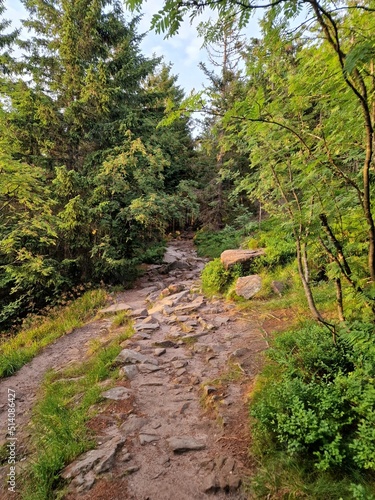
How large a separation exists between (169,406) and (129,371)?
40.0 inches

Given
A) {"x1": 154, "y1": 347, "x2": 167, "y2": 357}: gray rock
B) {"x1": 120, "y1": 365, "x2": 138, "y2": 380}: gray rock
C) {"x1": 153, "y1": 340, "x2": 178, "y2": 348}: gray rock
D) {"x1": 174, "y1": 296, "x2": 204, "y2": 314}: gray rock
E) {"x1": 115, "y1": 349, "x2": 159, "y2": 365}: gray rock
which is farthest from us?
{"x1": 174, "y1": 296, "x2": 204, "y2": 314}: gray rock

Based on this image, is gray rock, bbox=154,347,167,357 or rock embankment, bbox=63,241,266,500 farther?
gray rock, bbox=154,347,167,357

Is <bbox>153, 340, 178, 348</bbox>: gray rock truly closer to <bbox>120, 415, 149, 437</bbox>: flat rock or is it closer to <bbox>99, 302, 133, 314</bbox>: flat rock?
<bbox>120, 415, 149, 437</bbox>: flat rock

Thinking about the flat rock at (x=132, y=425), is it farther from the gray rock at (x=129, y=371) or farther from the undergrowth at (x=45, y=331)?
the undergrowth at (x=45, y=331)

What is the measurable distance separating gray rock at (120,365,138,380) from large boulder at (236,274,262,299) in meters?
3.37

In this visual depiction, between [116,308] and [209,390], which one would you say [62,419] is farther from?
[116,308]

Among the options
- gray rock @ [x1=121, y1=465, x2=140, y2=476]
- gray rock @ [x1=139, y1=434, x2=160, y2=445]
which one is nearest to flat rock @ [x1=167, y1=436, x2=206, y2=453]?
gray rock @ [x1=139, y1=434, x2=160, y2=445]

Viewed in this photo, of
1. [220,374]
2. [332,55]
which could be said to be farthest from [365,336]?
[332,55]

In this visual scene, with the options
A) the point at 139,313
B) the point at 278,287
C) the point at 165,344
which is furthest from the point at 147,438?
the point at 278,287

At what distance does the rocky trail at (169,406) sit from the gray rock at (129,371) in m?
0.02

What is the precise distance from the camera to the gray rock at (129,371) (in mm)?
4266

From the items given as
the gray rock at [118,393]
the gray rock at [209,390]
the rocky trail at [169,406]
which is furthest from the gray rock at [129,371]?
the gray rock at [209,390]

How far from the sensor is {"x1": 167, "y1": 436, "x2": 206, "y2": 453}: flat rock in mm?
2842

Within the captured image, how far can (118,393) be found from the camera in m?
3.84
